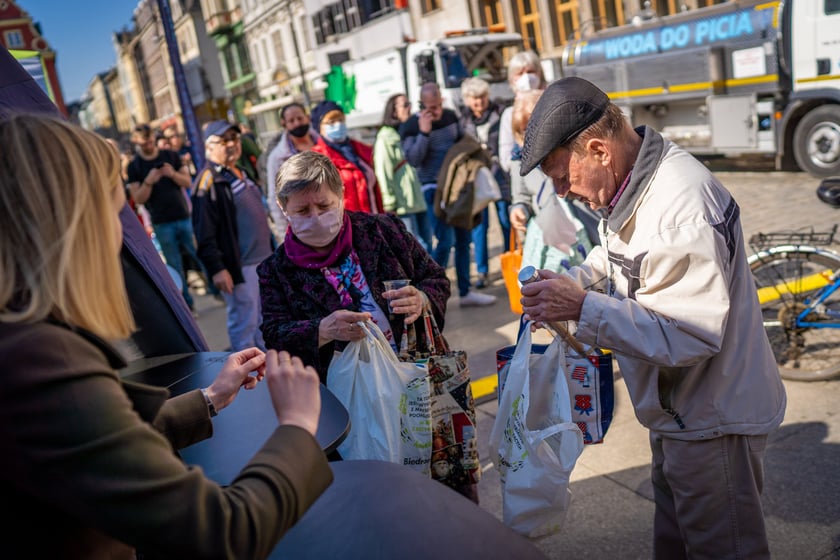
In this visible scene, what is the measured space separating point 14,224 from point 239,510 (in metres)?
0.53

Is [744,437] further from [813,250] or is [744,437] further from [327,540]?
[813,250]

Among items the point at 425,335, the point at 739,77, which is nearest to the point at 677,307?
the point at 425,335

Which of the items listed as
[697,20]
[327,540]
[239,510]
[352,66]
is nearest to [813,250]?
[327,540]

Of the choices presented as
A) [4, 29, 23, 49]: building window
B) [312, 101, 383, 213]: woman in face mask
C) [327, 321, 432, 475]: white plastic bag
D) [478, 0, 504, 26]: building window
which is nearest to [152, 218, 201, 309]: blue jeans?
[312, 101, 383, 213]: woman in face mask

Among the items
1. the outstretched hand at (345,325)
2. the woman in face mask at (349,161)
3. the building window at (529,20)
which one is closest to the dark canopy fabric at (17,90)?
the outstretched hand at (345,325)

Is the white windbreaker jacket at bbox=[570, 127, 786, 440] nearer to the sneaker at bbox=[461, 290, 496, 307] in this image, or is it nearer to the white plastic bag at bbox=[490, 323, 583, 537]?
the white plastic bag at bbox=[490, 323, 583, 537]

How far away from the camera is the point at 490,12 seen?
25938mm

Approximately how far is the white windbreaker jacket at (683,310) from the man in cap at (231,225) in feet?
10.9

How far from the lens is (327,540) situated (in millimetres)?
1326

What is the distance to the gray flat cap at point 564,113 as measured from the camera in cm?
180

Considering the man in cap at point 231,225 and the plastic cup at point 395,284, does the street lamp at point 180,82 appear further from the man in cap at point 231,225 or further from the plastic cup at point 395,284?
the plastic cup at point 395,284

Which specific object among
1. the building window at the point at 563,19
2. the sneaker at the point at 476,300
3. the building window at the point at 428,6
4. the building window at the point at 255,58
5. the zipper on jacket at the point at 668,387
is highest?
the building window at the point at 255,58

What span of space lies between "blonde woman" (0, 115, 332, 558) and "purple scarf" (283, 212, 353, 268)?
137 centimetres

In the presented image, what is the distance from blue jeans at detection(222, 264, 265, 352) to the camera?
5.14 m
